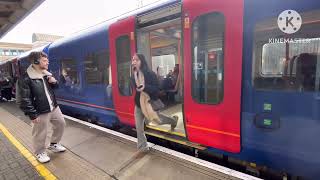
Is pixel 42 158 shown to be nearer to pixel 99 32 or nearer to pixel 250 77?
pixel 99 32

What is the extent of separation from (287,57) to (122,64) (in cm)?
337

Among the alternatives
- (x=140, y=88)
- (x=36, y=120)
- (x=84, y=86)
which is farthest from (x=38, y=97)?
(x=84, y=86)

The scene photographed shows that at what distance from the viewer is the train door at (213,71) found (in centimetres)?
286

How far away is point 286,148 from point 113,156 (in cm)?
274

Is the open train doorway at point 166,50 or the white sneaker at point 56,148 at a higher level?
the open train doorway at point 166,50

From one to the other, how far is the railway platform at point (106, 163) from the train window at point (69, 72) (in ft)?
8.27

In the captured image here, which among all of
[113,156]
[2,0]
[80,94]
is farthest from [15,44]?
[113,156]

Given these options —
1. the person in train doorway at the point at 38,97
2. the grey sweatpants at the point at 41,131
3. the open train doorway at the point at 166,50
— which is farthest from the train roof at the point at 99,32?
the grey sweatpants at the point at 41,131

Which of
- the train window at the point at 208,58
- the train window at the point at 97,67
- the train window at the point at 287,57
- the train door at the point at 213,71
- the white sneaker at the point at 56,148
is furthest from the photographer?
the train window at the point at 97,67

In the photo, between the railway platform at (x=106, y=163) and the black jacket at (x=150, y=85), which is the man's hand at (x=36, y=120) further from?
the black jacket at (x=150, y=85)

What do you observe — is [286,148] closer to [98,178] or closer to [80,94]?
[98,178]

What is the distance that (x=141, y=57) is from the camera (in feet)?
12.1

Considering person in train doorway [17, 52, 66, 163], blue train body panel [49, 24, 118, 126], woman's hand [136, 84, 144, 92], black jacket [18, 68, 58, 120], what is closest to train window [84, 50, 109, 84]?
blue train body panel [49, 24, 118, 126]

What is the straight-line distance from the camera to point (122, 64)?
492 cm
